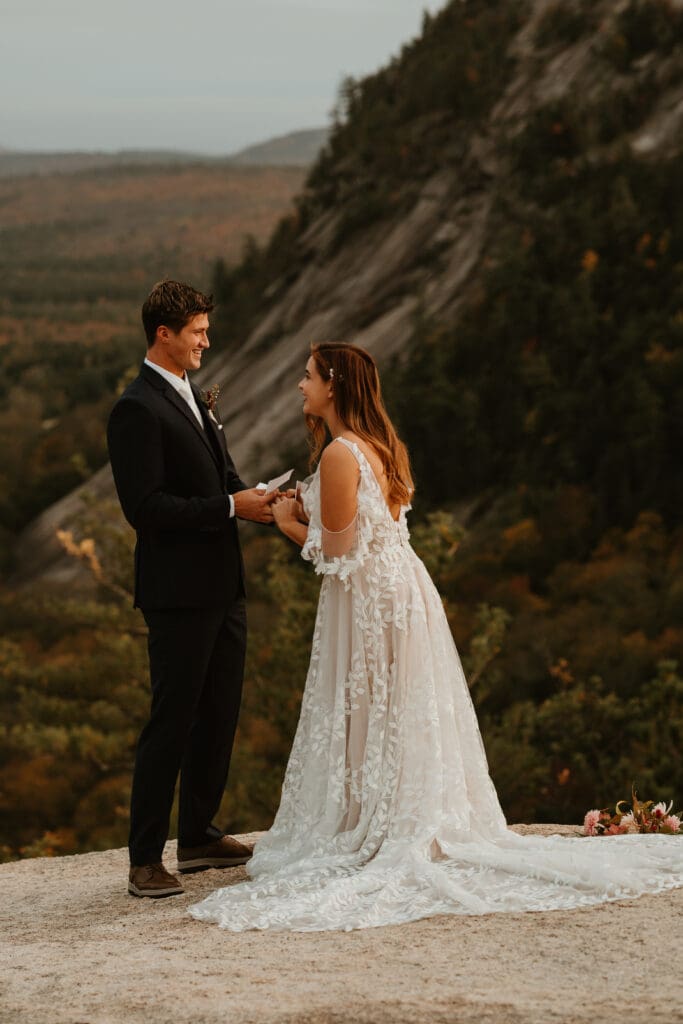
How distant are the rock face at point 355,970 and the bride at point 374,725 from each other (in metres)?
0.39

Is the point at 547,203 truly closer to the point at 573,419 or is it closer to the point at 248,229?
the point at 573,419

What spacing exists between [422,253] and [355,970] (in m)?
27.6

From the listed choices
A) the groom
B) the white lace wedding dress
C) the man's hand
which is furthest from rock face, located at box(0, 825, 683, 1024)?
the man's hand

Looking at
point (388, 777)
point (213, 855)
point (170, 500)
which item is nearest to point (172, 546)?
point (170, 500)

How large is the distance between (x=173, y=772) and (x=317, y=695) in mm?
699

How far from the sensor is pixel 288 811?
5844 mm

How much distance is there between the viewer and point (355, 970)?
4.36m

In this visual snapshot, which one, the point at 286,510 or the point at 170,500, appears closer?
the point at 170,500

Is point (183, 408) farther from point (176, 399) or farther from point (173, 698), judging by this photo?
point (173, 698)

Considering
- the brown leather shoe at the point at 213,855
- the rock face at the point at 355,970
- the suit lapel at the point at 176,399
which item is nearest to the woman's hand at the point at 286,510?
the suit lapel at the point at 176,399

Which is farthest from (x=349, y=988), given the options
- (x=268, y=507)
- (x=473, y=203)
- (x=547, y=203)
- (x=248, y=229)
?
(x=248, y=229)

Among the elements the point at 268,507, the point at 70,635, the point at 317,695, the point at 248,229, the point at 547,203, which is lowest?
the point at 70,635

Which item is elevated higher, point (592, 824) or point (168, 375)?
point (168, 375)

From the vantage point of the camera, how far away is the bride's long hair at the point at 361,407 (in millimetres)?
5547
